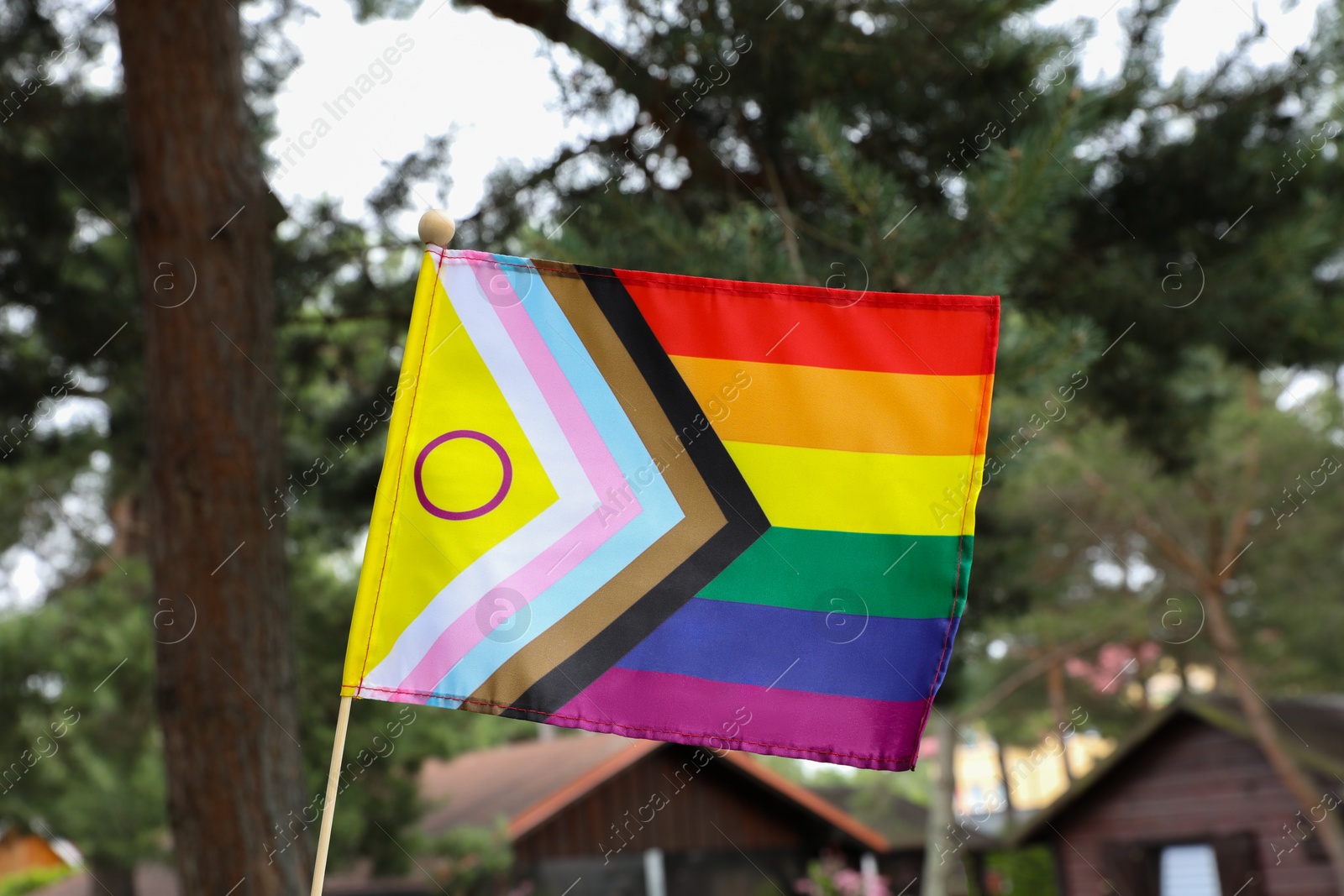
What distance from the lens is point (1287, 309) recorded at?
14.8 feet

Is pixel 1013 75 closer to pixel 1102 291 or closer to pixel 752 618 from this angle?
pixel 1102 291

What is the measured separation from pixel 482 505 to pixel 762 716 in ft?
2.40

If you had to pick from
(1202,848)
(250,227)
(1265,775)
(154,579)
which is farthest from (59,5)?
(1202,848)

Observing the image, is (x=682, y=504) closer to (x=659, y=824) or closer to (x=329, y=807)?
(x=329, y=807)

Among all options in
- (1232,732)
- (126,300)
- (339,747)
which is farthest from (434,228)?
(1232,732)

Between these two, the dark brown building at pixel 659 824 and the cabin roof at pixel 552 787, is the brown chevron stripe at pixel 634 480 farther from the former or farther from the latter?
the dark brown building at pixel 659 824

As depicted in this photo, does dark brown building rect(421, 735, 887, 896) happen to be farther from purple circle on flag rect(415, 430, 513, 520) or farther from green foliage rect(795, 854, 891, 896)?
purple circle on flag rect(415, 430, 513, 520)

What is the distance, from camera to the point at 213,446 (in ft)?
12.5

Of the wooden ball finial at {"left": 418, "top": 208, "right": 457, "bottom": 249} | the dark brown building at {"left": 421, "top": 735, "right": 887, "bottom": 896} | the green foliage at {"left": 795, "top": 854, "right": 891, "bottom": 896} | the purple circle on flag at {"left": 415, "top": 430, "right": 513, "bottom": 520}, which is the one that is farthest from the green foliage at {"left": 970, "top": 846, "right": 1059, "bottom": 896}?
the wooden ball finial at {"left": 418, "top": 208, "right": 457, "bottom": 249}

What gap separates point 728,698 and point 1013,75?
3061 mm

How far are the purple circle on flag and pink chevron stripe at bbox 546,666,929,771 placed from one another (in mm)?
429

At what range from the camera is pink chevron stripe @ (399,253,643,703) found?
2.19 m

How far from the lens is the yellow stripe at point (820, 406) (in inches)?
89.5

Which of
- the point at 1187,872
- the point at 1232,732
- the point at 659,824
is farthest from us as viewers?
the point at 1187,872
